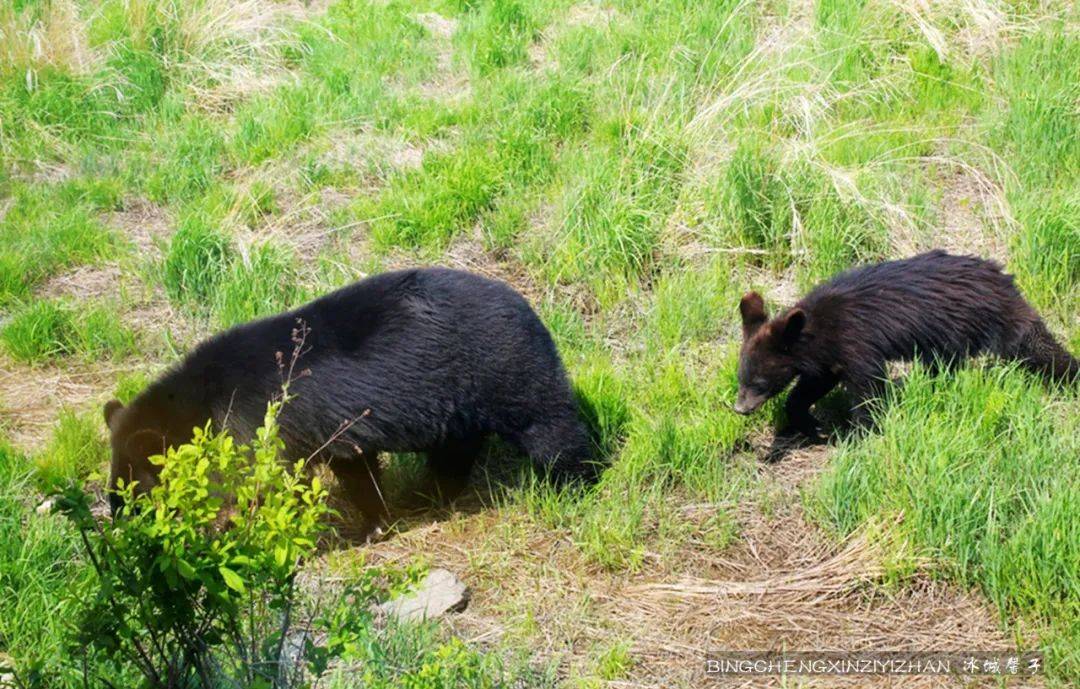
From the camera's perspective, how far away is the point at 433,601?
488cm

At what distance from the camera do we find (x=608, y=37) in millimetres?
9148

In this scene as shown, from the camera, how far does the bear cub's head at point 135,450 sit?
5.33 meters

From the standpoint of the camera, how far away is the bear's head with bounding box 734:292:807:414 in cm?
599

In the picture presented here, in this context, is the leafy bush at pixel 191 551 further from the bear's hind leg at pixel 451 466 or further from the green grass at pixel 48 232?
the green grass at pixel 48 232

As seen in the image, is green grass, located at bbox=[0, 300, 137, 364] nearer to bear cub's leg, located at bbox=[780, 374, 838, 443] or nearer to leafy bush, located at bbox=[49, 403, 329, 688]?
leafy bush, located at bbox=[49, 403, 329, 688]

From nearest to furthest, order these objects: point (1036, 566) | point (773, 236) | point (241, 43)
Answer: point (1036, 566) < point (773, 236) < point (241, 43)

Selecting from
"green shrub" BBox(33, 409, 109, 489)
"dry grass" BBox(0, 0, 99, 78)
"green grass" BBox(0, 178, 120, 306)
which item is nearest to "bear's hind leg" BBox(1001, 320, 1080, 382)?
"green shrub" BBox(33, 409, 109, 489)

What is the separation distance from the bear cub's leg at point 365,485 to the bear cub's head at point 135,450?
890 millimetres

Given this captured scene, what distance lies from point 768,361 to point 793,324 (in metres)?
0.24

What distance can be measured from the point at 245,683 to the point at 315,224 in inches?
192

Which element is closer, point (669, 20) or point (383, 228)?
point (383, 228)

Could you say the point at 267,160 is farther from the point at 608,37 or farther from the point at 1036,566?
the point at 1036,566

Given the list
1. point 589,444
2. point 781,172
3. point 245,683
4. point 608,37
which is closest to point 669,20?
point 608,37

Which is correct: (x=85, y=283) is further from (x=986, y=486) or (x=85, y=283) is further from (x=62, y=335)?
(x=986, y=486)
